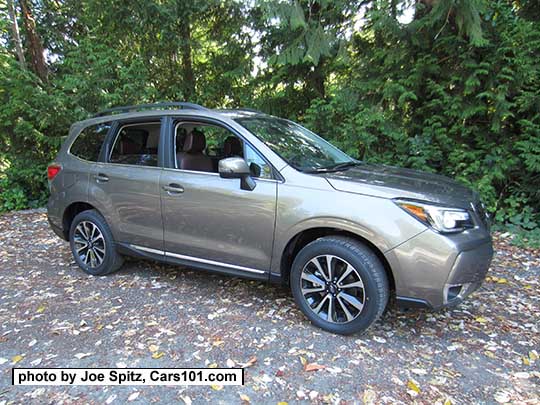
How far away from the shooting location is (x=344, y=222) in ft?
8.98

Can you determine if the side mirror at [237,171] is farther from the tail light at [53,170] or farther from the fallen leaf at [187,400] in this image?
the tail light at [53,170]

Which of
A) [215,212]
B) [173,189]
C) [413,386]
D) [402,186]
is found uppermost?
Result: [402,186]

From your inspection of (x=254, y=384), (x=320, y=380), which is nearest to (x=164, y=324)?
(x=254, y=384)

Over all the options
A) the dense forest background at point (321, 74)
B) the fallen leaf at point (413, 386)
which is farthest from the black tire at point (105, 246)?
the dense forest background at point (321, 74)

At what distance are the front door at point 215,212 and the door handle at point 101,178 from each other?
0.78 metres

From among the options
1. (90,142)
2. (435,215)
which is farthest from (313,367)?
(90,142)

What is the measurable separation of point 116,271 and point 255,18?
5.27m

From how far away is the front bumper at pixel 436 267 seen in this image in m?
2.49

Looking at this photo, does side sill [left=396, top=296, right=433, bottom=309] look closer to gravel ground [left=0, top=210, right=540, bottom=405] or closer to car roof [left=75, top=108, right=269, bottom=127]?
gravel ground [left=0, top=210, right=540, bottom=405]

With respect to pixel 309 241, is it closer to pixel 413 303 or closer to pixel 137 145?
pixel 413 303

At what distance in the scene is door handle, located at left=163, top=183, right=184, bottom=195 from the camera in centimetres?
338

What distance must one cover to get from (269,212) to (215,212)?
1.70 ft

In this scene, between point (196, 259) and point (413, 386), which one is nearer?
point (413, 386)

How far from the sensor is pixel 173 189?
342 centimetres
